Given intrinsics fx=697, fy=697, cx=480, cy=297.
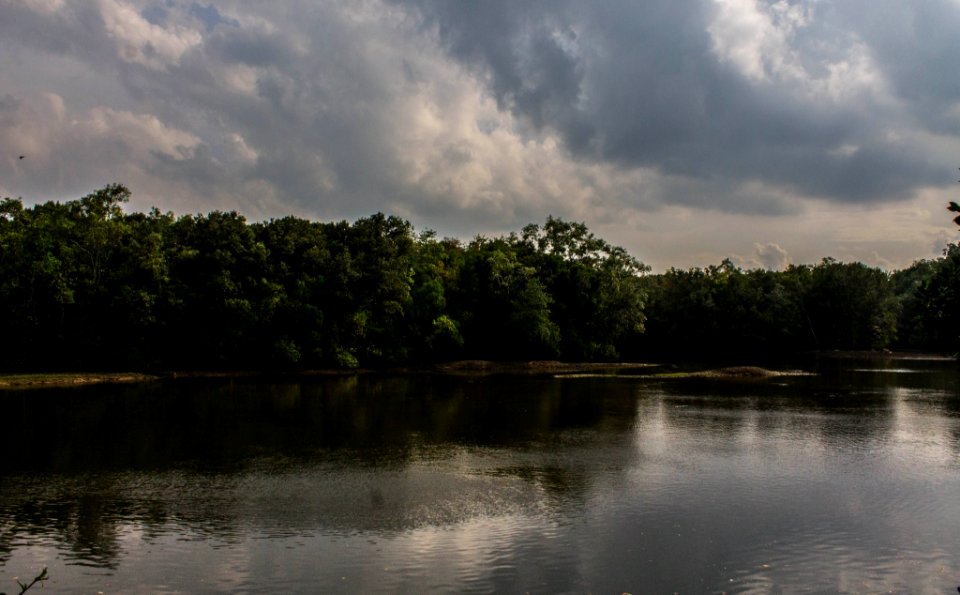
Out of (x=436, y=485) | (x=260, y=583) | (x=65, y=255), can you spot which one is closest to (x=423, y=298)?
(x=65, y=255)

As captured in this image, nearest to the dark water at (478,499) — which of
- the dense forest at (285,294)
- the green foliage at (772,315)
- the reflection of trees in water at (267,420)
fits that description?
the reflection of trees in water at (267,420)

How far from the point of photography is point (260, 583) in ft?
47.3

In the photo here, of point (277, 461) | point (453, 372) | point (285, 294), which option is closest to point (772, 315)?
point (453, 372)

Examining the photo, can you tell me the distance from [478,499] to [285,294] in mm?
52642

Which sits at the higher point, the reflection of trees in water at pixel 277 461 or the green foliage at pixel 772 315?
the green foliage at pixel 772 315

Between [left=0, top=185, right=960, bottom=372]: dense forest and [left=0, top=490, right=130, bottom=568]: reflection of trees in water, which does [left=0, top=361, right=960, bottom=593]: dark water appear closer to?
[left=0, top=490, right=130, bottom=568]: reflection of trees in water

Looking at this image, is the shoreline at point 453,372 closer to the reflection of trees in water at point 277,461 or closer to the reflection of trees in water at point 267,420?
the reflection of trees in water at point 267,420

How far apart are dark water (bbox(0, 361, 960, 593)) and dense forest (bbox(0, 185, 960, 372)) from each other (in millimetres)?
22295

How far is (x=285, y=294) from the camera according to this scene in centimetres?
6962

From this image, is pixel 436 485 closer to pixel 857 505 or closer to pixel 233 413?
pixel 857 505

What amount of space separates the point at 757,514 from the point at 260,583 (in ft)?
44.3

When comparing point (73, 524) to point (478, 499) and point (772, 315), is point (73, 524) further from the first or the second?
point (772, 315)

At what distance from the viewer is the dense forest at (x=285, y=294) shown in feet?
203

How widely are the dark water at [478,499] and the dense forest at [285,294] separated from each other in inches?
878
